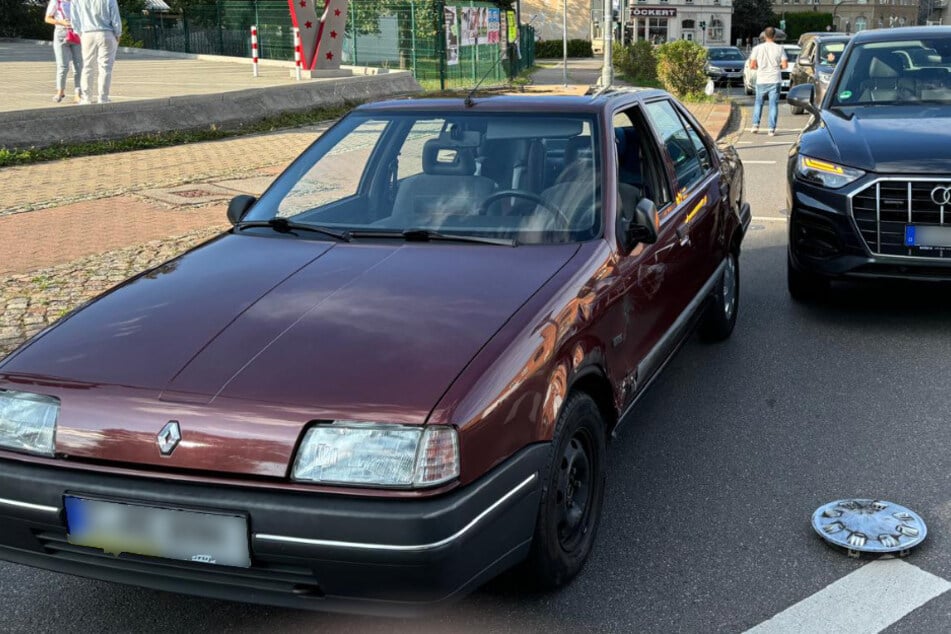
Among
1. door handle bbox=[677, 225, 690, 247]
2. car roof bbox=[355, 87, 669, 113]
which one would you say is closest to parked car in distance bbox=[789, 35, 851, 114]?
door handle bbox=[677, 225, 690, 247]

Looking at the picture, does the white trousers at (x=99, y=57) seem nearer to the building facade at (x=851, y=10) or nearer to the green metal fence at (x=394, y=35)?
the green metal fence at (x=394, y=35)

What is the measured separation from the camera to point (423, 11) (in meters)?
26.6

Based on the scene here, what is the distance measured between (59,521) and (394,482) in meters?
0.93

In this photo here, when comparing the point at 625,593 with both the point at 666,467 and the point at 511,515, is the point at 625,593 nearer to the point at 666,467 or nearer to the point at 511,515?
the point at 511,515

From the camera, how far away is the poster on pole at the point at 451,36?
27203 millimetres

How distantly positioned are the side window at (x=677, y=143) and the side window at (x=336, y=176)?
1.30 meters

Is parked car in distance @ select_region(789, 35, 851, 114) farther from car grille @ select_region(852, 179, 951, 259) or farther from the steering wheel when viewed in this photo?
the steering wheel

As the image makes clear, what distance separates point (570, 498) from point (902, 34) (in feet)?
18.8

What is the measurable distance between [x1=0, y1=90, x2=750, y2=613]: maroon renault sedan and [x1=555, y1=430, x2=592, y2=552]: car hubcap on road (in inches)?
0.4

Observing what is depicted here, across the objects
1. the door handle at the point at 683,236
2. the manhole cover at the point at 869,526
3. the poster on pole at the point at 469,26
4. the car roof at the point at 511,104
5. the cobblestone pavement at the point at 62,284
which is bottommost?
the manhole cover at the point at 869,526

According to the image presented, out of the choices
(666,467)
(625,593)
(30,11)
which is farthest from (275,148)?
(30,11)

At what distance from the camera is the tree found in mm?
98875

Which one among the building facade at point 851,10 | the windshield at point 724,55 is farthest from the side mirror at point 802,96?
the building facade at point 851,10

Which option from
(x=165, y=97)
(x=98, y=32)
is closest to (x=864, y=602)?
(x=98, y=32)
